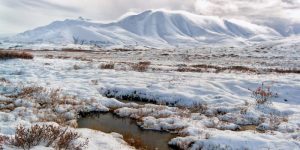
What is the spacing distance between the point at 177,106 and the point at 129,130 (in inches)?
203

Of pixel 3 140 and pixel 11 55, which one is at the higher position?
pixel 11 55

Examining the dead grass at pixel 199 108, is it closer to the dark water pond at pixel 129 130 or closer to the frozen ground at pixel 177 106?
the frozen ground at pixel 177 106

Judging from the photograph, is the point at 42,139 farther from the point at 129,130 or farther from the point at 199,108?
the point at 199,108

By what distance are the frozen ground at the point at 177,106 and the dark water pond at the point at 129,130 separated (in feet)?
1.54

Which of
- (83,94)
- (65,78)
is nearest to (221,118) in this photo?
(83,94)

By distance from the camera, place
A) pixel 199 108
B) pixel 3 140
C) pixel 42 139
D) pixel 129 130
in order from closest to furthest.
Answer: pixel 3 140
pixel 42 139
pixel 129 130
pixel 199 108

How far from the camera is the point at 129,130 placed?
15.9 metres

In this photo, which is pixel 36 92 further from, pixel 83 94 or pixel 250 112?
pixel 250 112

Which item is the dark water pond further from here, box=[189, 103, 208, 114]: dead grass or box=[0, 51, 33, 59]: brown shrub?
box=[0, 51, 33, 59]: brown shrub

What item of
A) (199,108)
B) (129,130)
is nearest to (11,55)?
(199,108)

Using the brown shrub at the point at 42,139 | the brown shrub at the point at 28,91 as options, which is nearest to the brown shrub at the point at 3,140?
the brown shrub at the point at 42,139

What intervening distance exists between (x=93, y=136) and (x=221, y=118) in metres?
7.34

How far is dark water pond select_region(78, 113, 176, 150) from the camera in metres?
14.1

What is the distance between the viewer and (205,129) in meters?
15.5
